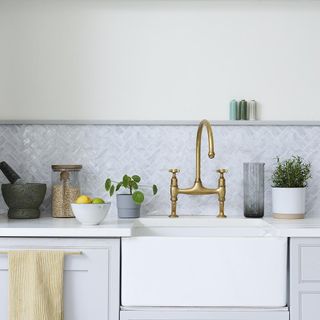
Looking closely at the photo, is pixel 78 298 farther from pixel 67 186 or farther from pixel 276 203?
pixel 276 203

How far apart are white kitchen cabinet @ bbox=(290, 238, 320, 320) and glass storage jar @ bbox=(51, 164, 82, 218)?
104 cm

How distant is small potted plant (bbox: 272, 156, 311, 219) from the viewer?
2801 mm

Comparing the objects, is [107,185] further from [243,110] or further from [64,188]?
[243,110]

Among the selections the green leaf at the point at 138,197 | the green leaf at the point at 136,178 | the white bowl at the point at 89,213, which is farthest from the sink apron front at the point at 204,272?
the green leaf at the point at 136,178

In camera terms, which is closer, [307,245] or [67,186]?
[307,245]

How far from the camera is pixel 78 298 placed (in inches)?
93.5

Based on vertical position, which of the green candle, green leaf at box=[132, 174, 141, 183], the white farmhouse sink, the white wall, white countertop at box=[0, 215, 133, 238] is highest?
the white wall

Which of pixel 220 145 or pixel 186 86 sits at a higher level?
pixel 186 86

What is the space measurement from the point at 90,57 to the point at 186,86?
Result: 0.48 metres

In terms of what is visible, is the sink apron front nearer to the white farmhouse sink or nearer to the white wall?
the white farmhouse sink

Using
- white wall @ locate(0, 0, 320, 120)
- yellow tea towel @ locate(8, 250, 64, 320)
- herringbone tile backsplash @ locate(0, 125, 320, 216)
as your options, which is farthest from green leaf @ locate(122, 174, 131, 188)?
yellow tea towel @ locate(8, 250, 64, 320)

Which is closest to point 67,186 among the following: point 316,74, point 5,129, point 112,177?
point 112,177

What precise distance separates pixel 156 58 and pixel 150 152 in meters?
0.45

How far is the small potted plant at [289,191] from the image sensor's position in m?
2.80
